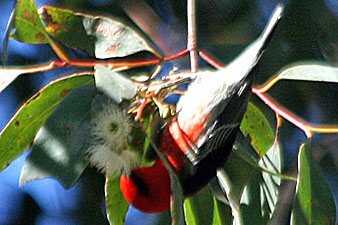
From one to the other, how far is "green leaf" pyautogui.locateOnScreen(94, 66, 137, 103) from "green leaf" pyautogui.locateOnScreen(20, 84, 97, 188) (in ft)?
0.24

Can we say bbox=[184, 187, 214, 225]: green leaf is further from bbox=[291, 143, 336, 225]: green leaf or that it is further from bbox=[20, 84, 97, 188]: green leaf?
bbox=[20, 84, 97, 188]: green leaf

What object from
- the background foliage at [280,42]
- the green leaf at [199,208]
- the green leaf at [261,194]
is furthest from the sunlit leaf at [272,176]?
the background foliage at [280,42]

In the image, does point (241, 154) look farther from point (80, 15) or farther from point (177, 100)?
point (80, 15)

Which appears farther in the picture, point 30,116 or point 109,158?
point 30,116

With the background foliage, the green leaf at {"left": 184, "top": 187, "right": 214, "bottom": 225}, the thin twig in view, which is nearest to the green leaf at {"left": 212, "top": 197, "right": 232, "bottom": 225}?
the green leaf at {"left": 184, "top": 187, "right": 214, "bottom": 225}

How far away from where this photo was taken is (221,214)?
1.51 metres

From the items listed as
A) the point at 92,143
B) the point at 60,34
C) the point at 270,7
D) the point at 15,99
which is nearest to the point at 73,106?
the point at 92,143

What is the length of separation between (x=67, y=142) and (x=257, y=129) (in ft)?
1.47

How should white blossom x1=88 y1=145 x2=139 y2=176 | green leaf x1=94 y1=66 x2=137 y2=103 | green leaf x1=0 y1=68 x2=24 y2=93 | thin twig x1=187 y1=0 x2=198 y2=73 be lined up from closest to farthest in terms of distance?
green leaf x1=94 y1=66 x2=137 y2=103
white blossom x1=88 y1=145 x2=139 y2=176
thin twig x1=187 y1=0 x2=198 y2=73
green leaf x1=0 y1=68 x2=24 y2=93

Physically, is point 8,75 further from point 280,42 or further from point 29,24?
point 280,42

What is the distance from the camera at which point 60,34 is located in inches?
64.6

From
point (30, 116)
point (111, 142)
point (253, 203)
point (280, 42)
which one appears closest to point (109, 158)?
point (111, 142)

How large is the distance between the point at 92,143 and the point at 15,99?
1077mm

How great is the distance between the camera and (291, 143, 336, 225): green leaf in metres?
1.48
